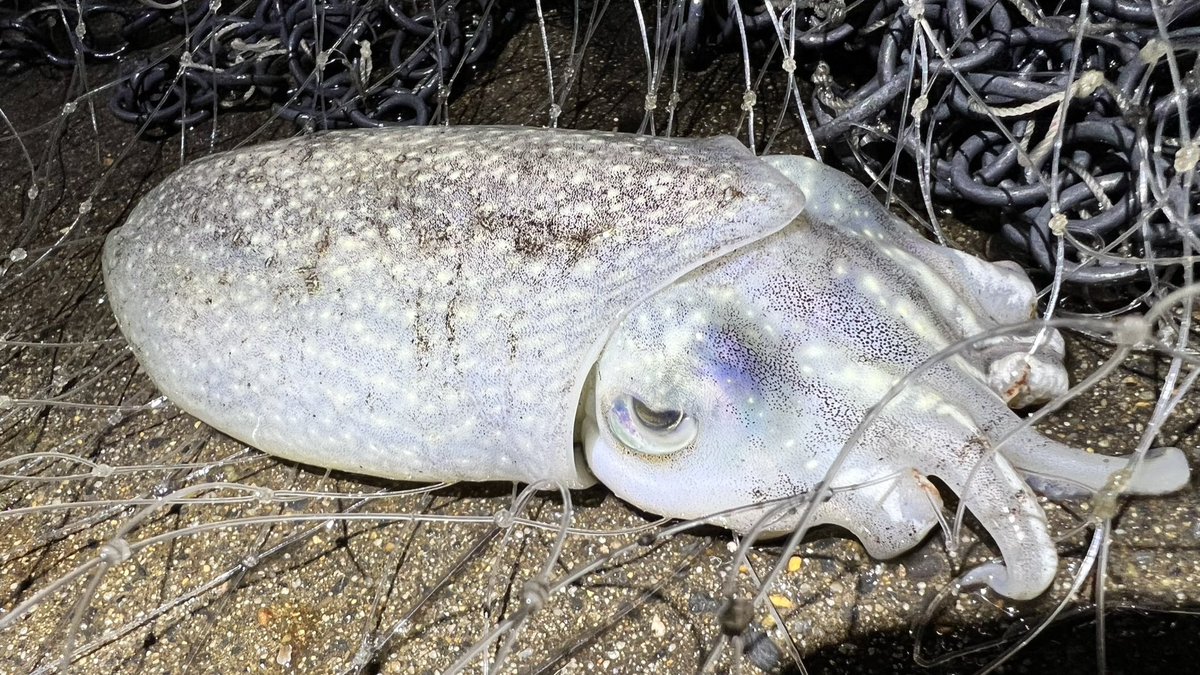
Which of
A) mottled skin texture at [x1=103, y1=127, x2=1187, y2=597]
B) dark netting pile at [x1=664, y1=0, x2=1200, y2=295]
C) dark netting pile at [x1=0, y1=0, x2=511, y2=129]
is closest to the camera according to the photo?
mottled skin texture at [x1=103, y1=127, x2=1187, y2=597]

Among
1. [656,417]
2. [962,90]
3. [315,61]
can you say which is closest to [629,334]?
[656,417]

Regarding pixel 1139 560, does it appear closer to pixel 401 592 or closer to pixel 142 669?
pixel 401 592

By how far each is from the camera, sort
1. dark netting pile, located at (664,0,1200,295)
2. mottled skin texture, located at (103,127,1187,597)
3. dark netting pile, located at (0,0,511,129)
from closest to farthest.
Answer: mottled skin texture, located at (103,127,1187,597) → dark netting pile, located at (664,0,1200,295) → dark netting pile, located at (0,0,511,129)

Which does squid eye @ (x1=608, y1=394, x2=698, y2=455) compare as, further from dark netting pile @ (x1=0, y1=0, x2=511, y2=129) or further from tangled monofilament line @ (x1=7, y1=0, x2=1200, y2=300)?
dark netting pile @ (x1=0, y1=0, x2=511, y2=129)

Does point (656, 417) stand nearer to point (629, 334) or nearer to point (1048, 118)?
point (629, 334)

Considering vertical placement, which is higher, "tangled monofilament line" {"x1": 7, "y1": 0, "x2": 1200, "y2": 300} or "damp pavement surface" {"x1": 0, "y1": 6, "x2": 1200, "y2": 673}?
"tangled monofilament line" {"x1": 7, "y1": 0, "x2": 1200, "y2": 300}

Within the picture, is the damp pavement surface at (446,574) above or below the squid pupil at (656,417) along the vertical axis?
below

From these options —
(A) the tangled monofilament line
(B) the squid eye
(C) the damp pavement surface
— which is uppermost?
(A) the tangled monofilament line

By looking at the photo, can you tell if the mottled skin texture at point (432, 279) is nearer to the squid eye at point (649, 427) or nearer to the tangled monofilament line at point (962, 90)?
the squid eye at point (649, 427)

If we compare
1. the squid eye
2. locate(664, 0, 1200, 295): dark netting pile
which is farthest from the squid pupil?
locate(664, 0, 1200, 295): dark netting pile

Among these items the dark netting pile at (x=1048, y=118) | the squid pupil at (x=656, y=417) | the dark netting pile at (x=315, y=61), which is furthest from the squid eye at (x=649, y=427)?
the dark netting pile at (x=315, y=61)
